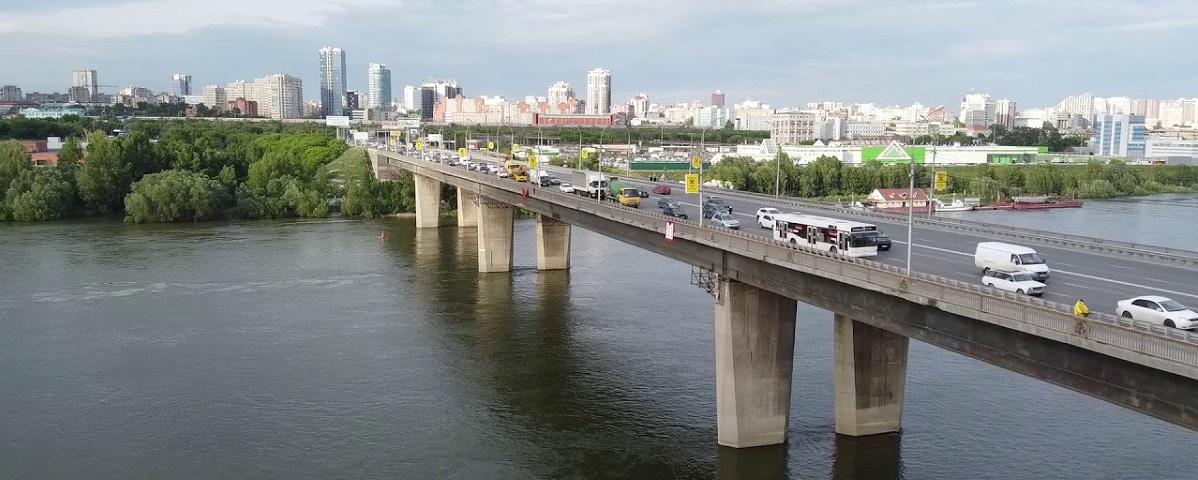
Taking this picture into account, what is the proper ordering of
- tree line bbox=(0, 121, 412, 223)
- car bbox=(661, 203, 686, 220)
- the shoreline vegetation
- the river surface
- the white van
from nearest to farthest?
the white van
the river surface
car bbox=(661, 203, 686, 220)
tree line bbox=(0, 121, 412, 223)
the shoreline vegetation

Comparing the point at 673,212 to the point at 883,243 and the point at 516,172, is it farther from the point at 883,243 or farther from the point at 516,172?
the point at 516,172

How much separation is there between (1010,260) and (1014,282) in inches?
78.2

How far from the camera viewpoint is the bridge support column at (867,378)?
24.4 meters

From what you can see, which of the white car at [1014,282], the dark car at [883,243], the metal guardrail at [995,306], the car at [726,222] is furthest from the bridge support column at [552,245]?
the white car at [1014,282]

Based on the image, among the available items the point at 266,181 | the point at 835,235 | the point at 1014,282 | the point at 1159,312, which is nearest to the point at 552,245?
the point at 835,235

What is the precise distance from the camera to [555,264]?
5412cm

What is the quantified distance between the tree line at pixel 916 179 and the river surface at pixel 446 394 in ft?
159

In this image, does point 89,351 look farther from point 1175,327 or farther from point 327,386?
point 1175,327

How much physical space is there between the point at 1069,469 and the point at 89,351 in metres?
32.5

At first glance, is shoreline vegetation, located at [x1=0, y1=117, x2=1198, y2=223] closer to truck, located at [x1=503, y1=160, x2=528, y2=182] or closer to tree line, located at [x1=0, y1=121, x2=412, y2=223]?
tree line, located at [x1=0, y1=121, x2=412, y2=223]

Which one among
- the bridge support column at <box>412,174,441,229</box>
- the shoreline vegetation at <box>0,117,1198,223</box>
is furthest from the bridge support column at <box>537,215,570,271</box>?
the bridge support column at <box>412,174,441,229</box>

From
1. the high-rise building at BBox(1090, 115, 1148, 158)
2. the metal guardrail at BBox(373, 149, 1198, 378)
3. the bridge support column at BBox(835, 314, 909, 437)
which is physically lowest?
the bridge support column at BBox(835, 314, 909, 437)

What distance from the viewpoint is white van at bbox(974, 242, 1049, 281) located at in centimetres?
2003

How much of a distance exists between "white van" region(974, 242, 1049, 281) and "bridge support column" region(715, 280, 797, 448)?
216 inches
